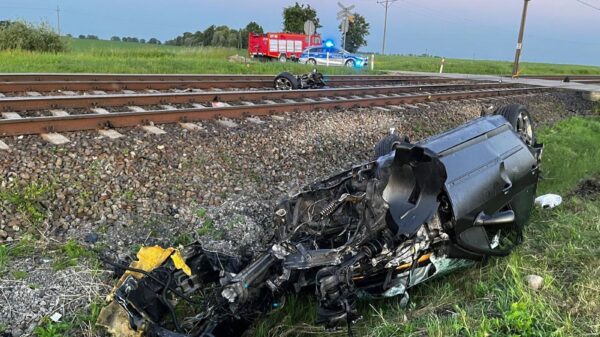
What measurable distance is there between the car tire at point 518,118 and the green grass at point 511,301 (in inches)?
46.0

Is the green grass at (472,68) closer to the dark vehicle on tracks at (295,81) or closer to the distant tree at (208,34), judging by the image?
the dark vehicle on tracks at (295,81)

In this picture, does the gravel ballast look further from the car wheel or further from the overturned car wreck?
the car wheel

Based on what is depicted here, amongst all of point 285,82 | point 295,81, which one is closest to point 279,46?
point 285,82

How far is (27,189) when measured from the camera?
4473 mm

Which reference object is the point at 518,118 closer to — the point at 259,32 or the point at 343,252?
the point at 343,252

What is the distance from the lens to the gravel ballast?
3580 mm

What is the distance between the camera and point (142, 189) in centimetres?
495

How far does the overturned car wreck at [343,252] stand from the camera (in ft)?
9.69

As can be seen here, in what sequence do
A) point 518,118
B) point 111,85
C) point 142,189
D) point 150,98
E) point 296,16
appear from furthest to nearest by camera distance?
point 296,16, point 111,85, point 150,98, point 518,118, point 142,189

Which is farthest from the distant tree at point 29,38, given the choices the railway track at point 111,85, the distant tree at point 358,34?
the distant tree at point 358,34

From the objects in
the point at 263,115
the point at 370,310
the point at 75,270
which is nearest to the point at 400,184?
the point at 370,310

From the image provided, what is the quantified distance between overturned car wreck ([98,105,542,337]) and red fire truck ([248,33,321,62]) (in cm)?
3227

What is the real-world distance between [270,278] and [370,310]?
99 cm

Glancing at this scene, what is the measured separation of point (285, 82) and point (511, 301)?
31.2ft
